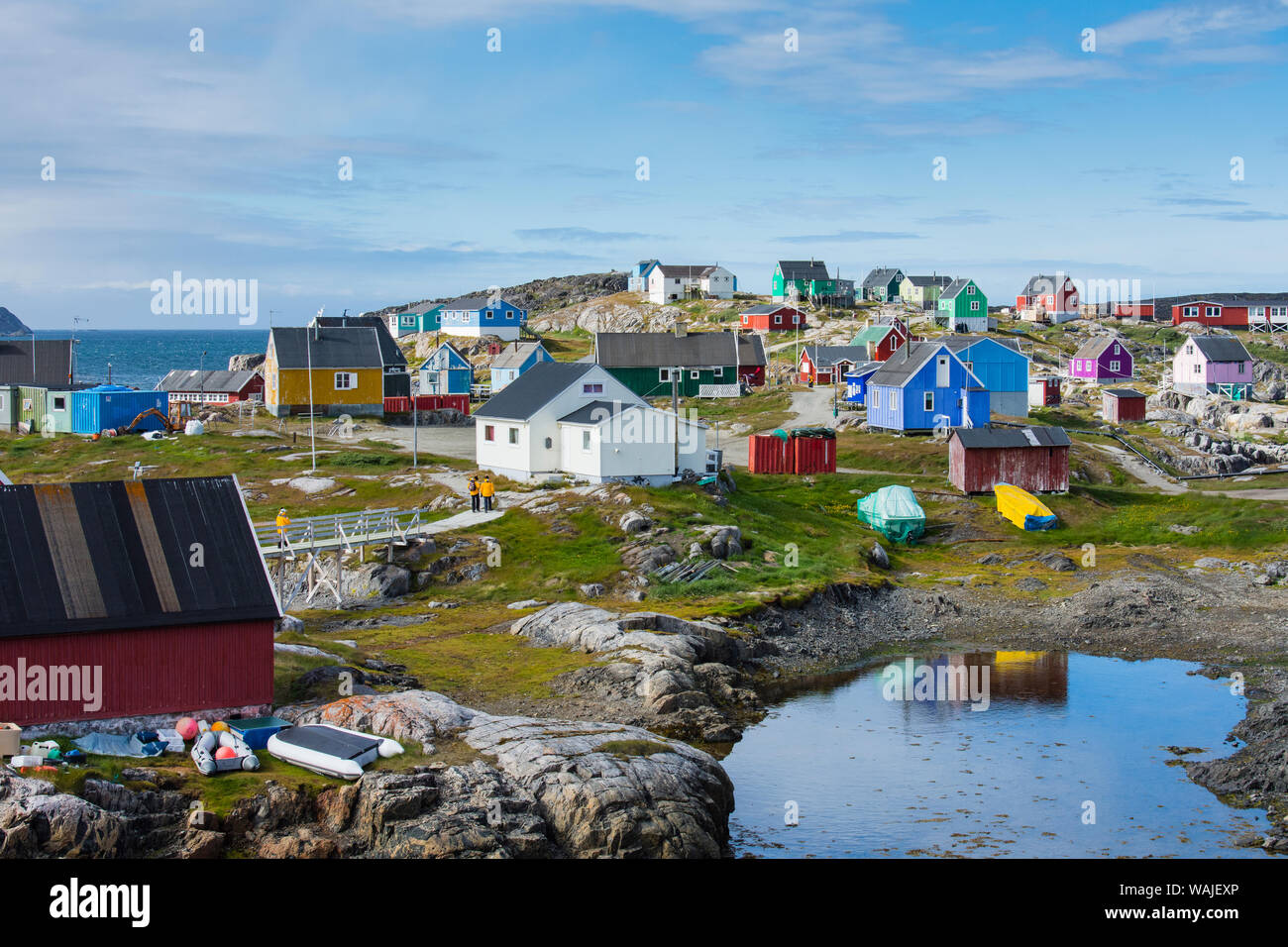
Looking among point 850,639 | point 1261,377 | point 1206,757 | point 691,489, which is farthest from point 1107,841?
point 1261,377

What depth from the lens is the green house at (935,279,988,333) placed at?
413 feet

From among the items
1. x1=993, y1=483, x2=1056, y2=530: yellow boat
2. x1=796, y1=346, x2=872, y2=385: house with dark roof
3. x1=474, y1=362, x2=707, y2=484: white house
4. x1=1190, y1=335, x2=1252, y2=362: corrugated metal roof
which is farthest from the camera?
x1=796, y1=346, x2=872, y2=385: house with dark roof

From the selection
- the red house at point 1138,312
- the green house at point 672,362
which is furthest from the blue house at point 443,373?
the red house at point 1138,312

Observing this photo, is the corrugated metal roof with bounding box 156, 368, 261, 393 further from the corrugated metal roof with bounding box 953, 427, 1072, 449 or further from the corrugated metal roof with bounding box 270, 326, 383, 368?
the corrugated metal roof with bounding box 953, 427, 1072, 449

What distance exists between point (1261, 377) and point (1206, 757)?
299ft

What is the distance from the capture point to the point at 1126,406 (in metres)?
83.4

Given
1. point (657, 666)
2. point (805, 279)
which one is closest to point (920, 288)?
point (805, 279)

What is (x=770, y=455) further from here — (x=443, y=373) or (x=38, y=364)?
(x=38, y=364)

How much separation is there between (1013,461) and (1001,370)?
68.1 ft

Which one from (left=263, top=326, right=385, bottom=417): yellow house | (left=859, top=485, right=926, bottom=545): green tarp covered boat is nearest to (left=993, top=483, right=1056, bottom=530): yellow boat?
(left=859, top=485, right=926, bottom=545): green tarp covered boat

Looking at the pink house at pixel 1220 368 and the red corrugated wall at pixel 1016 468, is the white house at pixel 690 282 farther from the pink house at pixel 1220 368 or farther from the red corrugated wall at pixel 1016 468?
the red corrugated wall at pixel 1016 468

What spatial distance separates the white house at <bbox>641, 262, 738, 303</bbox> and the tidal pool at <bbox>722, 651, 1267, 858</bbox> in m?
105

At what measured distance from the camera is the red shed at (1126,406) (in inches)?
3273

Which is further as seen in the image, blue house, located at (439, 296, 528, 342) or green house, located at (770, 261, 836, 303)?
green house, located at (770, 261, 836, 303)
